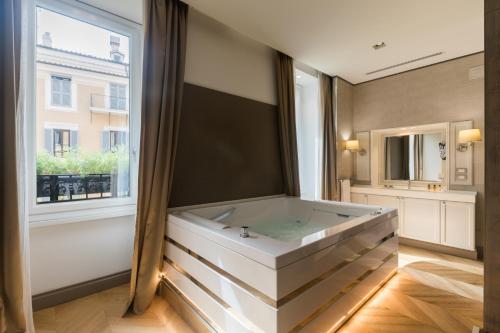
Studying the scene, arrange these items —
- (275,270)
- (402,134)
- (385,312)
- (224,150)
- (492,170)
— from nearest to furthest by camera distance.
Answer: (492,170), (275,270), (385,312), (224,150), (402,134)

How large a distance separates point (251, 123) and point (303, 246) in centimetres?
183

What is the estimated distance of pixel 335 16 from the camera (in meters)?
2.32

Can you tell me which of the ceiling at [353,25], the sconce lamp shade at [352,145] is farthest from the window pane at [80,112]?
the sconce lamp shade at [352,145]

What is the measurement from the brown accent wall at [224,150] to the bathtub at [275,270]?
0.27m

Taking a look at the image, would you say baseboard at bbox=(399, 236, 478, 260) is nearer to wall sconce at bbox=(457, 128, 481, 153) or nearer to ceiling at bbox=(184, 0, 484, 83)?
wall sconce at bbox=(457, 128, 481, 153)

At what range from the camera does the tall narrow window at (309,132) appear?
3.79m

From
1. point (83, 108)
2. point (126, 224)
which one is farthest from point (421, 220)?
point (83, 108)

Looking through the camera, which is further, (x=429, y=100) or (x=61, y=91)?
(x=429, y=100)

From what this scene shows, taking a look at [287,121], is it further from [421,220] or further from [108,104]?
[421,220]

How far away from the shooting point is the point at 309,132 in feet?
13.4

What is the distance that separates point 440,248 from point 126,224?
3.75 meters

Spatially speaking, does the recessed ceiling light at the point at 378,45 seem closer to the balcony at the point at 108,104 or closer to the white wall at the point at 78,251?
the balcony at the point at 108,104

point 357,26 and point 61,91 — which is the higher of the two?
point 357,26

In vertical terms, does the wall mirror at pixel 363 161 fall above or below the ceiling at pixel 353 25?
below
